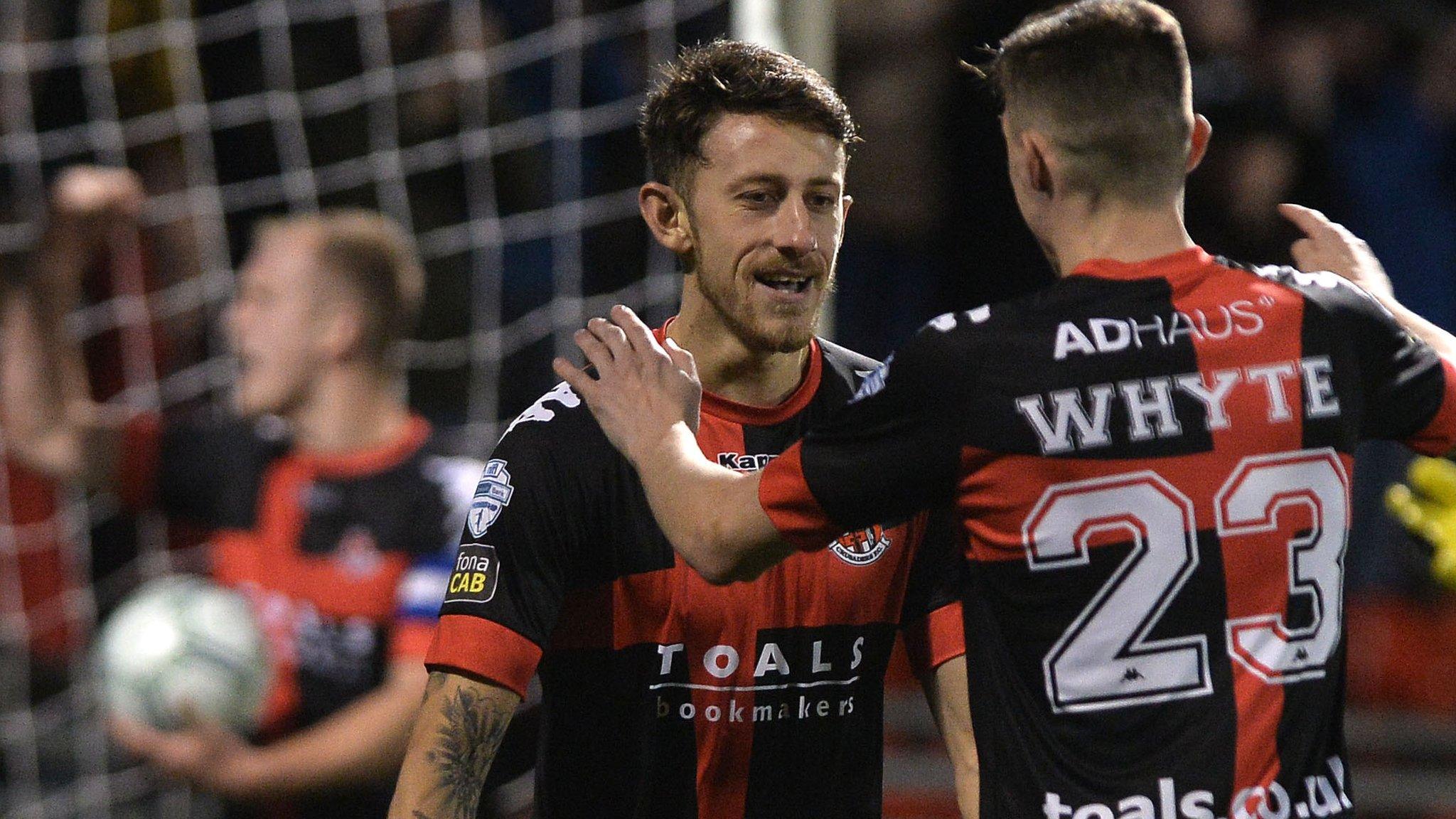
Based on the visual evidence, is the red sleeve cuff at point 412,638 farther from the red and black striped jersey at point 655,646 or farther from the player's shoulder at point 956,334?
the player's shoulder at point 956,334

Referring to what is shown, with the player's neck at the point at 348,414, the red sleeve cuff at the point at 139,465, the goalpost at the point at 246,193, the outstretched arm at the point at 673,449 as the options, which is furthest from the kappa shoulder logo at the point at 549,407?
the goalpost at the point at 246,193

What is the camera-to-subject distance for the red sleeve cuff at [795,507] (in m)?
2.40

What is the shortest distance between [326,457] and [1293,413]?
3.47 m

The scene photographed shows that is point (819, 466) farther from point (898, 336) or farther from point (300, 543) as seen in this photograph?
point (898, 336)

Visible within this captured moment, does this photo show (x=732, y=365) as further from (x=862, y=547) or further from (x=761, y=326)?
(x=862, y=547)

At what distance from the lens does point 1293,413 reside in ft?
7.66

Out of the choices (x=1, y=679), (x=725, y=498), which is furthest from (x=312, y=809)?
(x=725, y=498)

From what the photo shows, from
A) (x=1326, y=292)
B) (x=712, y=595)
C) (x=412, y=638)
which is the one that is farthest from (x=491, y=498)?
(x=412, y=638)

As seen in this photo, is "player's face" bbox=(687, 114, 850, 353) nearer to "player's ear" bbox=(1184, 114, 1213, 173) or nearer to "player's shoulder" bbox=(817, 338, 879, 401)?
"player's shoulder" bbox=(817, 338, 879, 401)

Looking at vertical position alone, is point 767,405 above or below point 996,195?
below

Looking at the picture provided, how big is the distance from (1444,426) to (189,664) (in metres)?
3.48

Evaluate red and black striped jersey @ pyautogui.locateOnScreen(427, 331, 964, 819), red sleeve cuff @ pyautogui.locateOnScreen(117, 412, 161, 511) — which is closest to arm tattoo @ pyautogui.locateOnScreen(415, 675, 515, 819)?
red and black striped jersey @ pyautogui.locateOnScreen(427, 331, 964, 819)

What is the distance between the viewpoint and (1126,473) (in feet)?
7.53

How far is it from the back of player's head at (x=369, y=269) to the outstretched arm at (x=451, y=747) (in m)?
2.84
